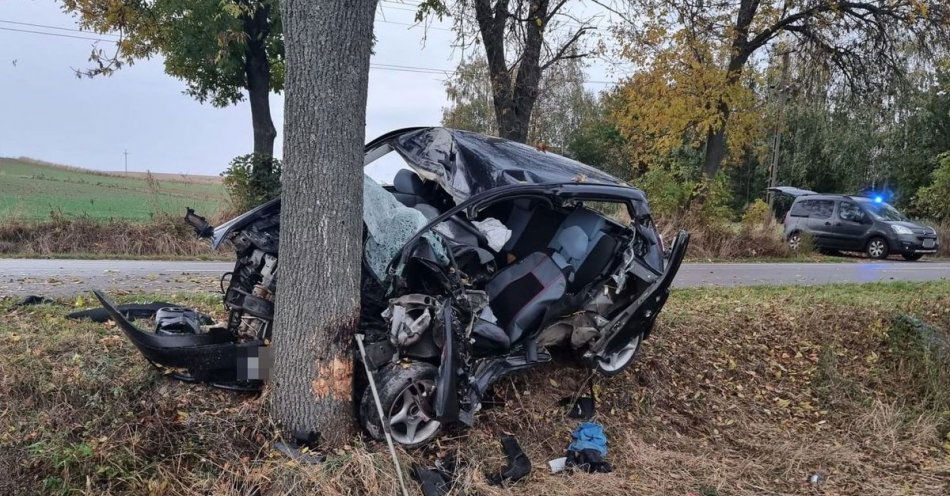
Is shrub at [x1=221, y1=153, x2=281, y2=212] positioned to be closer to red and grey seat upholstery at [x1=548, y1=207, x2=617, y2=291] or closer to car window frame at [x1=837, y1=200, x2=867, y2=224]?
red and grey seat upholstery at [x1=548, y1=207, x2=617, y2=291]

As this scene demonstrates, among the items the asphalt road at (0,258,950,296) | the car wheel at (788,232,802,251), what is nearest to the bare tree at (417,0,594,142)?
the asphalt road at (0,258,950,296)

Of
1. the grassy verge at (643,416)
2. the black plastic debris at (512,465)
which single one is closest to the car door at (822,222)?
the grassy verge at (643,416)

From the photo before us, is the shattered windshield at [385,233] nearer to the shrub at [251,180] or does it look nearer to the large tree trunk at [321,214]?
the large tree trunk at [321,214]

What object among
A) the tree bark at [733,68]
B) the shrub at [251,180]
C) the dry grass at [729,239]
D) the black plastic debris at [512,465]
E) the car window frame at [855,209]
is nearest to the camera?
the black plastic debris at [512,465]

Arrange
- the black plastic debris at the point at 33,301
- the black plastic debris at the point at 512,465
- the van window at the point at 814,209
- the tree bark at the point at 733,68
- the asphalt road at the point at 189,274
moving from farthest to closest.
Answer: the van window at the point at 814,209 < the tree bark at the point at 733,68 < the asphalt road at the point at 189,274 < the black plastic debris at the point at 33,301 < the black plastic debris at the point at 512,465

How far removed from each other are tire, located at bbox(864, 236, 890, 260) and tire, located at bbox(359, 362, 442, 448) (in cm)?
1720

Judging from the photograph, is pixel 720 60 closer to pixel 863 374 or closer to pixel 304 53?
pixel 863 374

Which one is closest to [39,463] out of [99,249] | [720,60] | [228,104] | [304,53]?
[304,53]

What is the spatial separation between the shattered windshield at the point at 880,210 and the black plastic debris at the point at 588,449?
53.5 feet

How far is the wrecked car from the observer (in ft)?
13.6

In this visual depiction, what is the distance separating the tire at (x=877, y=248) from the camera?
17.3 metres

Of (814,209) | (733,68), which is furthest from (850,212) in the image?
(733,68)

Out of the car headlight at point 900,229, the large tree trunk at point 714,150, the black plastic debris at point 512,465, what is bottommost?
the black plastic debris at point 512,465

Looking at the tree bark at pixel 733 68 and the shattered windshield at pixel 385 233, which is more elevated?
the tree bark at pixel 733 68
